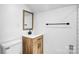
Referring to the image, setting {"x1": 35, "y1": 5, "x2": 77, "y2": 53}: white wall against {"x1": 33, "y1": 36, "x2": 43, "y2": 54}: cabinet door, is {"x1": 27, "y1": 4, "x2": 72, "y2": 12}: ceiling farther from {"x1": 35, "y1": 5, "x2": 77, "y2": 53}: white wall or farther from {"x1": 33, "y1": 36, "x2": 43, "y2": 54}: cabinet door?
{"x1": 33, "y1": 36, "x2": 43, "y2": 54}: cabinet door

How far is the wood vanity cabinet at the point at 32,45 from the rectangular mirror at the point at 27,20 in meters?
0.10

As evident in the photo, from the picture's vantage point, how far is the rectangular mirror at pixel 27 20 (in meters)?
1.00

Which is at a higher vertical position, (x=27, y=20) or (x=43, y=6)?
(x=43, y=6)

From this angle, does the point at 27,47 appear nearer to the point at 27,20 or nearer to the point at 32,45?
the point at 32,45

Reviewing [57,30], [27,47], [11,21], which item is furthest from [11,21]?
[57,30]

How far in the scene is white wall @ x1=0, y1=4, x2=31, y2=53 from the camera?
940mm

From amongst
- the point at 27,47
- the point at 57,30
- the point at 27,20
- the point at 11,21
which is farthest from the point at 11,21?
the point at 57,30

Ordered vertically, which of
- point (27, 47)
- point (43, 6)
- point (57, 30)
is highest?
point (43, 6)

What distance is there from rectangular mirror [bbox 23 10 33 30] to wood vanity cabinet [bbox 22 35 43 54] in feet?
0.33

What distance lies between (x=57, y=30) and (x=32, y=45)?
0.89 feet

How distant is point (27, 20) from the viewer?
1.01 metres

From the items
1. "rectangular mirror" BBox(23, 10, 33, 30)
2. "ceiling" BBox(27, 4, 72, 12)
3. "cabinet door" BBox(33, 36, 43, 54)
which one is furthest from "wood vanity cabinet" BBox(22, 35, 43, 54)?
"ceiling" BBox(27, 4, 72, 12)

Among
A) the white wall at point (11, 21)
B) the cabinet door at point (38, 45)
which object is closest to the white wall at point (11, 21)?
the white wall at point (11, 21)
